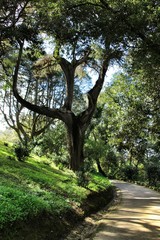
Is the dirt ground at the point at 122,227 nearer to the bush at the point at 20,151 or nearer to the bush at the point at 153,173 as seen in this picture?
the bush at the point at 20,151

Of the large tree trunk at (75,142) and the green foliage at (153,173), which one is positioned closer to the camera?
the large tree trunk at (75,142)

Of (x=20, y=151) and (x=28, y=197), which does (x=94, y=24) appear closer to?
(x=28, y=197)

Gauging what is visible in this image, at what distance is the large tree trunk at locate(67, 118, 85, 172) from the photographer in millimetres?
16938

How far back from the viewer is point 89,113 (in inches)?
685

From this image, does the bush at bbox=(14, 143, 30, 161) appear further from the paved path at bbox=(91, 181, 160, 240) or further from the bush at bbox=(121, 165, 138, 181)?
the bush at bbox=(121, 165, 138, 181)

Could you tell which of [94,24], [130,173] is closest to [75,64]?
[94,24]

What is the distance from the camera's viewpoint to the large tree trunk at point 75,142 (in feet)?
55.6

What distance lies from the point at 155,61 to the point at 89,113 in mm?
9361

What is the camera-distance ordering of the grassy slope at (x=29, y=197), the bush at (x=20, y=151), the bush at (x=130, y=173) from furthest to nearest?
the bush at (x=130, y=173)
the bush at (x=20, y=151)
the grassy slope at (x=29, y=197)

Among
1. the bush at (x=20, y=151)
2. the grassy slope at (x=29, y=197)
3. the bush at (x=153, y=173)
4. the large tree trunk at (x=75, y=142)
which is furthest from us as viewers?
the bush at (x=153, y=173)

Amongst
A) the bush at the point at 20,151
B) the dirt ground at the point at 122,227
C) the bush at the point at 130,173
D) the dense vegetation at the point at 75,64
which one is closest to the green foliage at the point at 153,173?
the bush at the point at 130,173

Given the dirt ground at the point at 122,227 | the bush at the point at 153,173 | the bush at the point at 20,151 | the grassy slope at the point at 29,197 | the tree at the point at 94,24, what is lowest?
the dirt ground at the point at 122,227

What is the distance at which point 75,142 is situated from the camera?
1708 centimetres

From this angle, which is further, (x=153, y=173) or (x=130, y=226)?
(x=153, y=173)
